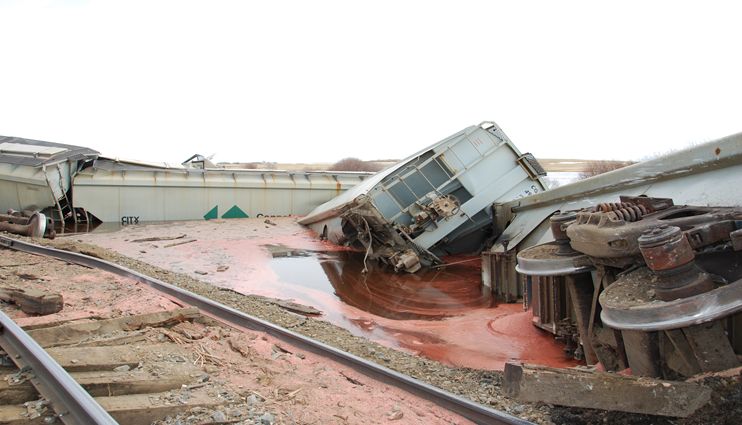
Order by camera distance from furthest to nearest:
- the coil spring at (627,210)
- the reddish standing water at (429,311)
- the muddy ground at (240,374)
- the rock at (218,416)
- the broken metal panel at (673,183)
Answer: the reddish standing water at (429,311) → the broken metal panel at (673,183) → the coil spring at (627,210) → the muddy ground at (240,374) → the rock at (218,416)

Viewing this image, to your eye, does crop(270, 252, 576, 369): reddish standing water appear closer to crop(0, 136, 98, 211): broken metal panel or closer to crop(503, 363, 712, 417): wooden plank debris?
crop(503, 363, 712, 417): wooden plank debris

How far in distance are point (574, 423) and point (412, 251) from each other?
7650 millimetres

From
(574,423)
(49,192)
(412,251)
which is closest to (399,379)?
(574,423)

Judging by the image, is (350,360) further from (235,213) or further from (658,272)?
(235,213)

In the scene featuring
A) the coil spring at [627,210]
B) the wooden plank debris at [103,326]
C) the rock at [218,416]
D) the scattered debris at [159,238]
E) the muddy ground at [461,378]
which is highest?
the coil spring at [627,210]

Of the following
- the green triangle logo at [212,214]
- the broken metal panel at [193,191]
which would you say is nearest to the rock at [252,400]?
the broken metal panel at [193,191]

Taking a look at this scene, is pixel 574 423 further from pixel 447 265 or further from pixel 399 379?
pixel 447 265

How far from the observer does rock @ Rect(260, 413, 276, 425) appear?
317 centimetres

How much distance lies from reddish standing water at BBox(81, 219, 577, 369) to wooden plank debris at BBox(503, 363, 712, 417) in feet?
6.94

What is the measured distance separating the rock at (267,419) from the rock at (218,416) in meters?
0.21

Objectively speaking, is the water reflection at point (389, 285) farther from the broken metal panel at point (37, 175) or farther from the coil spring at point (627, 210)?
the broken metal panel at point (37, 175)

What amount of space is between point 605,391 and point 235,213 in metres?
15.9

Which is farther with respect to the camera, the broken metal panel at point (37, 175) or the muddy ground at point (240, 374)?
A: the broken metal panel at point (37, 175)

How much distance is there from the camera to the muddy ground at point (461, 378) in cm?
294
